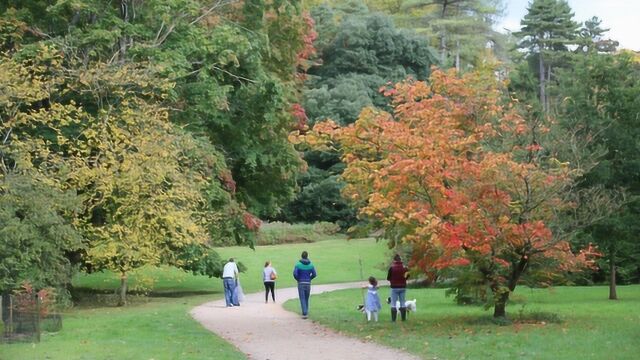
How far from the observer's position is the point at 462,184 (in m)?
19.9

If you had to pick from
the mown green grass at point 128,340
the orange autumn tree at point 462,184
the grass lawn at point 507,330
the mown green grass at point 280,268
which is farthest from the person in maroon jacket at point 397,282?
the mown green grass at point 280,268

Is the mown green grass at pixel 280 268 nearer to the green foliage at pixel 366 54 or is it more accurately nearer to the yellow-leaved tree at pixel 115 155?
the yellow-leaved tree at pixel 115 155

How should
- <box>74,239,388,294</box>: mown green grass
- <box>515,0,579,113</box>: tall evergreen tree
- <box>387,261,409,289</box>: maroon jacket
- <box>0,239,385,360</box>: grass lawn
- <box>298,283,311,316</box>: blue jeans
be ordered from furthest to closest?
<box>515,0,579,113</box>: tall evergreen tree < <box>74,239,388,294</box>: mown green grass < <box>298,283,311,316</box>: blue jeans < <box>387,261,409,289</box>: maroon jacket < <box>0,239,385,360</box>: grass lawn

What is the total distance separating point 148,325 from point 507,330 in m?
8.83

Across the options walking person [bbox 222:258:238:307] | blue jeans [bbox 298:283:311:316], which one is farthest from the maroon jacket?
walking person [bbox 222:258:238:307]

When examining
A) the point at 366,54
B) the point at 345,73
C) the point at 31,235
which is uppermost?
the point at 366,54

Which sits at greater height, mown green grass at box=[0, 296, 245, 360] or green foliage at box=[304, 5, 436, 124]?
green foliage at box=[304, 5, 436, 124]

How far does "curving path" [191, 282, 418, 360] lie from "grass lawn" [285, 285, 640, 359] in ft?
2.00

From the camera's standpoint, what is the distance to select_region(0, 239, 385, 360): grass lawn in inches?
648

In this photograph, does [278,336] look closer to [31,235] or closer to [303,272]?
[303,272]

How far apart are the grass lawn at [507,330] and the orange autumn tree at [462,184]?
1.24 metres

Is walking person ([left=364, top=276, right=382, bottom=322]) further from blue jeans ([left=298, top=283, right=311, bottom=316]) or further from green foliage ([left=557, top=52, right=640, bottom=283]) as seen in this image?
green foliage ([left=557, top=52, right=640, bottom=283])

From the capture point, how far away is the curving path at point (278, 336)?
52.4 ft

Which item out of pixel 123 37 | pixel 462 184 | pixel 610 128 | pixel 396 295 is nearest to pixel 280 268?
pixel 123 37
